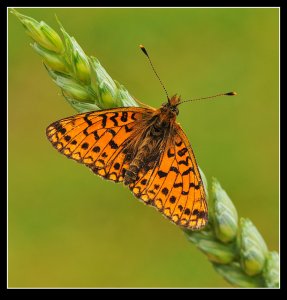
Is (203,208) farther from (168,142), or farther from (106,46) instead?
(106,46)

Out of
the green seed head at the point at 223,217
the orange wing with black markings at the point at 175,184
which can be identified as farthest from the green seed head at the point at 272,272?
the orange wing with black markings at the point at 175,184

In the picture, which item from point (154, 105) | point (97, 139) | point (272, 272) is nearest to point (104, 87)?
point (97, 139)

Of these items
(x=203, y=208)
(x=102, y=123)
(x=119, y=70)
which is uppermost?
(x=119, y=70)

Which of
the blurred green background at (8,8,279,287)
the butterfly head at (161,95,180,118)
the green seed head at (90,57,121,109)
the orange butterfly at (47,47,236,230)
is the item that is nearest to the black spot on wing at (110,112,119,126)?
the orange butterfly at (47,47,236,230)

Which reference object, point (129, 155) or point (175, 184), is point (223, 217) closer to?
point (175, 184)

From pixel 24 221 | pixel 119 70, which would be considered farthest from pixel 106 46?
pixel 24 221

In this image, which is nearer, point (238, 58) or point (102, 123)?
point (102, 123)

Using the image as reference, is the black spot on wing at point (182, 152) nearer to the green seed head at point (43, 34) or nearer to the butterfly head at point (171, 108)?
the butterfly head at point (171, 108)
